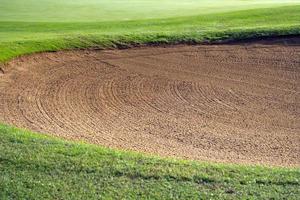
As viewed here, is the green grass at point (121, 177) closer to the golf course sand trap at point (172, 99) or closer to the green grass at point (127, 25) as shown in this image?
the golf course sand trap at point (172, 99)

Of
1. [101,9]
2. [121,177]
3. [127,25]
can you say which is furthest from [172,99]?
[101,9]

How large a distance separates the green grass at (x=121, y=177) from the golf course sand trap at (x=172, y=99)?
1175mm

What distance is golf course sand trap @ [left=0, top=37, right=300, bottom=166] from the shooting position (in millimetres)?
9062

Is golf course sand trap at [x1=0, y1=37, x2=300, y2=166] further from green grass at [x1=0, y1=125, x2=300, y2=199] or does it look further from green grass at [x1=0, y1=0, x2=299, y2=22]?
green grass at [x1=0, y1=0, x2=299, y2=22]

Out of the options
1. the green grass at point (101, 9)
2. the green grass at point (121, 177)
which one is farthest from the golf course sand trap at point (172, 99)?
the green grass at point (101, 9)

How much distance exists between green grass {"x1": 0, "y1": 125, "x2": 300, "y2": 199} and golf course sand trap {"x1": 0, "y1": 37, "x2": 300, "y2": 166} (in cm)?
118

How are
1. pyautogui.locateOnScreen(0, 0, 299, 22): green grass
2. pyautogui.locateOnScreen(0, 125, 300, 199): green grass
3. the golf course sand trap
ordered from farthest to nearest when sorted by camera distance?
pyautogui.locateOnScreen(0, 0, 299, 22): green grass < the golf course sand trap < pyautogui.locateOnScreen(0, 125, 300, 199): green grass

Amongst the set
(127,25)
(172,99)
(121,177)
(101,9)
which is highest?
(101,9)

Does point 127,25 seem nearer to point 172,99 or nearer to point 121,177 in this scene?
point 172,99

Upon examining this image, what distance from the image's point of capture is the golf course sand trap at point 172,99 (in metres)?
9.06

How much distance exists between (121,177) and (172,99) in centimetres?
519

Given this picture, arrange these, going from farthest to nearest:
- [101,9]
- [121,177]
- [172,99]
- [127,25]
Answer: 1. [101,9]
2. [127,25]
3. [172,99]
4. [121,177]

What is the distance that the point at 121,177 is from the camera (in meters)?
6.67

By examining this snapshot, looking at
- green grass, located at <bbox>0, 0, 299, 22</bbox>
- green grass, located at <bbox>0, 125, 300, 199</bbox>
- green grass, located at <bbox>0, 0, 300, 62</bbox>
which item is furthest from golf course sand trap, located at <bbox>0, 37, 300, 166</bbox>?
green grass, located at <bbox>0, 0, 299, 22</bbox>
